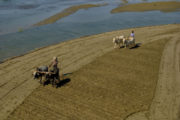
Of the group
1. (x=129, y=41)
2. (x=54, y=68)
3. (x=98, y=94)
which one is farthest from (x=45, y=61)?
(x=129, y=41)

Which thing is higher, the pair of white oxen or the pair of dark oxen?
the pair of white oxen

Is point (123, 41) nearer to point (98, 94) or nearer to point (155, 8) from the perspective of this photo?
point (98, 94)

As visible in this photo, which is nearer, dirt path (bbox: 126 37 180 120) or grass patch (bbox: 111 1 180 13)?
dirt path (bbox: 126 37 180 120)

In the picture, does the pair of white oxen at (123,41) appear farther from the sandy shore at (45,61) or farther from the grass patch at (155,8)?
the grass patch at (155,8)

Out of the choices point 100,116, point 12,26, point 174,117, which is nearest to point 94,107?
point 100,116

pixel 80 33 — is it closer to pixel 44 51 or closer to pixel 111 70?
pixel 44 51

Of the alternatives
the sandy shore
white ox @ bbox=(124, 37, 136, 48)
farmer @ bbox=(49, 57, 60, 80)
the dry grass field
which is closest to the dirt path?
the dry grass field

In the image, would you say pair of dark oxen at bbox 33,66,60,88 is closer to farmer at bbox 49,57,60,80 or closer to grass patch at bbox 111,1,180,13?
farmer at bbox 49,57,60,80
